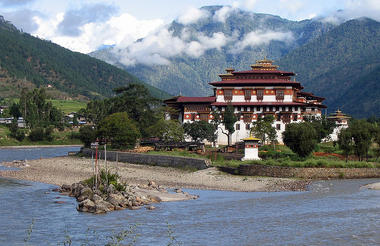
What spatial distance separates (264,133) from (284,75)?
18396mm

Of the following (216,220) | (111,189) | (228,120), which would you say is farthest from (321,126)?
(216,220)

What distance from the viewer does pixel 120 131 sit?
97.3m

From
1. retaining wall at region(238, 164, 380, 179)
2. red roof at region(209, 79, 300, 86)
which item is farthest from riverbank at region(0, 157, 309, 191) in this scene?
red roof at region(209, 79, 300, 86)

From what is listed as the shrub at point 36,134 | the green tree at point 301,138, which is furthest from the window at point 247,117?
the shrub at point 36,134

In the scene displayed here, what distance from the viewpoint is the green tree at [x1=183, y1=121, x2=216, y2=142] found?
9825 cm

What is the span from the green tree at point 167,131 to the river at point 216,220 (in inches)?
1668

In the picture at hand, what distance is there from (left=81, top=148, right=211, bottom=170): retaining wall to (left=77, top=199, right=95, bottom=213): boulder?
72.8 feet

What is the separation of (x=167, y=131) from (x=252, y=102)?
16326 millimetres

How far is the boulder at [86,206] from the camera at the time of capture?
151 feet

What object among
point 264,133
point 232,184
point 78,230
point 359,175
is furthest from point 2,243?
point 264,133

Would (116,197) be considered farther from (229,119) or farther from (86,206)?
(229,119)

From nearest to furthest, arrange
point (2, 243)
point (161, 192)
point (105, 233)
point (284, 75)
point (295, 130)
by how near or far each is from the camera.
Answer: point (2, 243)
point (105, 233)
point (161, 192)
point (295, 130)
point (284, 75)

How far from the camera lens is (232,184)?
62750mm

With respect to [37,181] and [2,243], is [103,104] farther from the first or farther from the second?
[2,243]
